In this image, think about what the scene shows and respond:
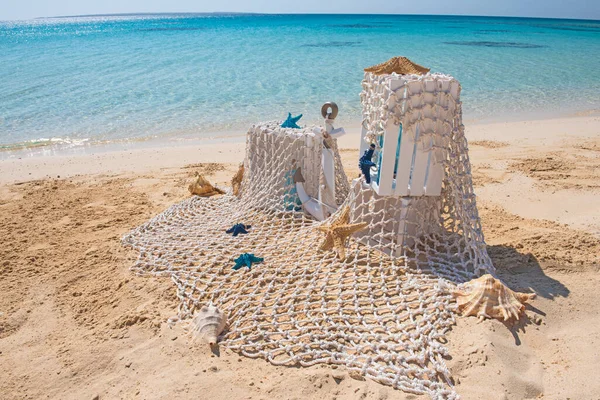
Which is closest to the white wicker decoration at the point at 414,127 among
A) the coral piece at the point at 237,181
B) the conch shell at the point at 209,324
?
the conch shell at the point at 209,324

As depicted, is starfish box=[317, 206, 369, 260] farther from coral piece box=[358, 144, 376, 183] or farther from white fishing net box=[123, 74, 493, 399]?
coral piece box=[358, 144, 376, 183]

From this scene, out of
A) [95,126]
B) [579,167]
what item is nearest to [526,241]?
[579,167]

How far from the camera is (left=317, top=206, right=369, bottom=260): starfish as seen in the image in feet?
13.2

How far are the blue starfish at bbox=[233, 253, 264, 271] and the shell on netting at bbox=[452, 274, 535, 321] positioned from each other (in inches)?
72.4

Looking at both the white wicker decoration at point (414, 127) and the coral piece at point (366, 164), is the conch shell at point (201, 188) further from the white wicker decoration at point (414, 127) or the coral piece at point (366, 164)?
the white wicker decoration at point (414, 127)

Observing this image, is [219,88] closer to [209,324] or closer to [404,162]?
[404,162]

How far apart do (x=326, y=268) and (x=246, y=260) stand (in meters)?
0.76

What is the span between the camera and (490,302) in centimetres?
326

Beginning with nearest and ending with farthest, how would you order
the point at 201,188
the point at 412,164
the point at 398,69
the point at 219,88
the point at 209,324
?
the point at 209,324, the point at 412,164, the point at 398,69, the point at 201,188, the point at 219,88

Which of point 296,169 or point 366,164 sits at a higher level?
point 366,164

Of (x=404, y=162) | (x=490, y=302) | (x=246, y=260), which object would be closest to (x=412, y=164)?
(x=404, y=162)

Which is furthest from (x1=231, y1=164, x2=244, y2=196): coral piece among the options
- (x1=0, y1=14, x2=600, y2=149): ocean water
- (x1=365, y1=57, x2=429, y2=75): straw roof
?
(x1=0, y1=14, x2=600, y2=149): ocean water

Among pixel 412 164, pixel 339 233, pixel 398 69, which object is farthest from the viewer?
pixel 398 69

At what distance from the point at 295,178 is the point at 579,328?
2973 millimetres
